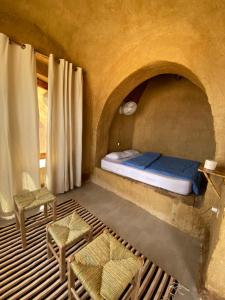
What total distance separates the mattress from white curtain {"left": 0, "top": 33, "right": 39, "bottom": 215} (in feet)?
4.33

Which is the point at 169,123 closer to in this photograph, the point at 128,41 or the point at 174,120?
the point at 174,120

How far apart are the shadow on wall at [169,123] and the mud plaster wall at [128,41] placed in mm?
1114

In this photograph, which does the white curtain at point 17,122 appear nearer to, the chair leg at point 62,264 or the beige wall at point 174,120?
the chair leg at point 62,264

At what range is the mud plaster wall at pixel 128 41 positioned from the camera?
1.68 meters

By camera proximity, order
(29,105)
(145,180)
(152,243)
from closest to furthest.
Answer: (152,243), (29,105), (145,180)

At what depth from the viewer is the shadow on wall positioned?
334 cm

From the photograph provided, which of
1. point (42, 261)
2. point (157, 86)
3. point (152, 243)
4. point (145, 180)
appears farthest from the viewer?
point (157, 86)

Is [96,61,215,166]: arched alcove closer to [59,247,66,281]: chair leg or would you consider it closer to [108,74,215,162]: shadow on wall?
[108,74,215,162]: shadow on wall

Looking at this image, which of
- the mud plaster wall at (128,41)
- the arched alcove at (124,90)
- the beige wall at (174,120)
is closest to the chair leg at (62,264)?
the mud plaster wall at (128,41)

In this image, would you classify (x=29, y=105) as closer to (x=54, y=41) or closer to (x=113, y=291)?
(x=54, y=41)

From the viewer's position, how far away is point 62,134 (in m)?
2.63

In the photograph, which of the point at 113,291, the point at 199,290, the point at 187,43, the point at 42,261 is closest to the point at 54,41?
the point at 187,43

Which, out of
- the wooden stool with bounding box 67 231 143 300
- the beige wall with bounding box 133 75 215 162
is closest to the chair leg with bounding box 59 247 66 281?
the wooden stool with bounding box 67 231 143 300

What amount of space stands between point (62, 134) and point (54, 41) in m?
1.55
